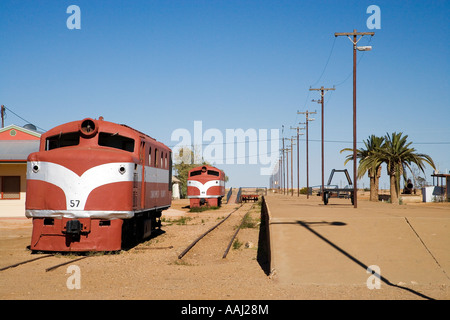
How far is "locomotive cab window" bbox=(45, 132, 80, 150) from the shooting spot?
14859mm

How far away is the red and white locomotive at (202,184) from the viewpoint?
40.9 metres

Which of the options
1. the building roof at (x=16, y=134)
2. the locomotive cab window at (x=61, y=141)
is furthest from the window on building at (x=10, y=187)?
the locomotive cab window at (x=61, y=141)

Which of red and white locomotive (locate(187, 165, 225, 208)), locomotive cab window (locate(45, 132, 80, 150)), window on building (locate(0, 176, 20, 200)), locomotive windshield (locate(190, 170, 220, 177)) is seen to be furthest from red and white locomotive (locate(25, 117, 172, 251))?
locomotive windshield (locate(190, 170, 220, 177))

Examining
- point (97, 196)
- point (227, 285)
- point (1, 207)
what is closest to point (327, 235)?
point (227, 285)

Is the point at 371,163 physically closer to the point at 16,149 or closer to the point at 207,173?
the point at 207,173

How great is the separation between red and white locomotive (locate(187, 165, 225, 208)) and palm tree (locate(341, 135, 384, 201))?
462 inches

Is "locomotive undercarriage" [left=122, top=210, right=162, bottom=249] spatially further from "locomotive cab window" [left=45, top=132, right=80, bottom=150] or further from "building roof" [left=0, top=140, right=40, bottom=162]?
"building roof" [left=0, top=140, right=40, bottom=162]

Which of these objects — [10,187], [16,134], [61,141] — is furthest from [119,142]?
[16,134]

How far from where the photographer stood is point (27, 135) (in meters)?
32.6

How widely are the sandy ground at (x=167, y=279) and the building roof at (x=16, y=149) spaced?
1219 cm

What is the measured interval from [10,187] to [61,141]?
16014 millimetres

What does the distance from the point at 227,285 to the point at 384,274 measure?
3.28m

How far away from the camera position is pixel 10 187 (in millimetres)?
28766
